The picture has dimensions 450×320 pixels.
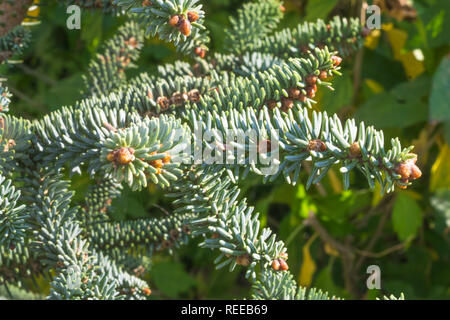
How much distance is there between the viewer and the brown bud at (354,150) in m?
0.28

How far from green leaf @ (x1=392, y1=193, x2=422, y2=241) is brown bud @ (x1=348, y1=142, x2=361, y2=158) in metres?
0.52

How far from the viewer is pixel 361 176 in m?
0.82

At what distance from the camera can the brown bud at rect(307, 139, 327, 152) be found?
0.93 ft

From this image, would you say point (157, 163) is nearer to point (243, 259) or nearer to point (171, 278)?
point (243, 259)

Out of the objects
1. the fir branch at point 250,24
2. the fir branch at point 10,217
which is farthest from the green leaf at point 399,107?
the fir branch at point 10,217

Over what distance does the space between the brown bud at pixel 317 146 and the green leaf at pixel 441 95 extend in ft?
A: 1.48

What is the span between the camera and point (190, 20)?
32 cm

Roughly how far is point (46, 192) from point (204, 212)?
0.10 meters

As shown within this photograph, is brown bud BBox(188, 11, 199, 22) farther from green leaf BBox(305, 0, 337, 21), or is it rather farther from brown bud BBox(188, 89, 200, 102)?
green leaf BBox(305, 0, 337, 21)

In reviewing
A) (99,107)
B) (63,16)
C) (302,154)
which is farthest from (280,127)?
(63,16)

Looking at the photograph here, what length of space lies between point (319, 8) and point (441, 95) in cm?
23

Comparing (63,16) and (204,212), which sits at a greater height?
(63,16)

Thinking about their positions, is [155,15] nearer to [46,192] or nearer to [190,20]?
[190,20]

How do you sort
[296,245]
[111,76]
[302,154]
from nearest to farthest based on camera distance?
[302,154]
[111,76]
[296,245]
